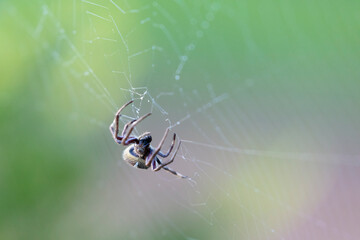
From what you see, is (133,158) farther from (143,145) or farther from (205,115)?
(205,115)

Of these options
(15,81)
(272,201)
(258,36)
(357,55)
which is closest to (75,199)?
(15,81)

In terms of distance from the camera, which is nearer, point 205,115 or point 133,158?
point 133,158

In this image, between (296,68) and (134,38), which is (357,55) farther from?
(134,38)

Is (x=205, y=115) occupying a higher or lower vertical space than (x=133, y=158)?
higher

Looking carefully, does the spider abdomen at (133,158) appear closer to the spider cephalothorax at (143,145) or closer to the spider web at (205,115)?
the spider cephalothorax at (143,145)

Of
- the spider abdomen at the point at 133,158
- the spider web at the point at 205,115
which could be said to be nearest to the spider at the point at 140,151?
the spider abdomen at the point at 133,158

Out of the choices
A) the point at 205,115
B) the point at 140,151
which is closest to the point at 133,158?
the point at 140,151

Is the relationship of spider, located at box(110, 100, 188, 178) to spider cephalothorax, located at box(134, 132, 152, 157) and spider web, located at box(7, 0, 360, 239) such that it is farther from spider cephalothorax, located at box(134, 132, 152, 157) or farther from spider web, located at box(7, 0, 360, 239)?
spider web, located at box(7, 0, 360, 239)

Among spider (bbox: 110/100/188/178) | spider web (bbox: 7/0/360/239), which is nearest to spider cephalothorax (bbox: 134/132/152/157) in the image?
spider (bbox: 110/100/188/178)
